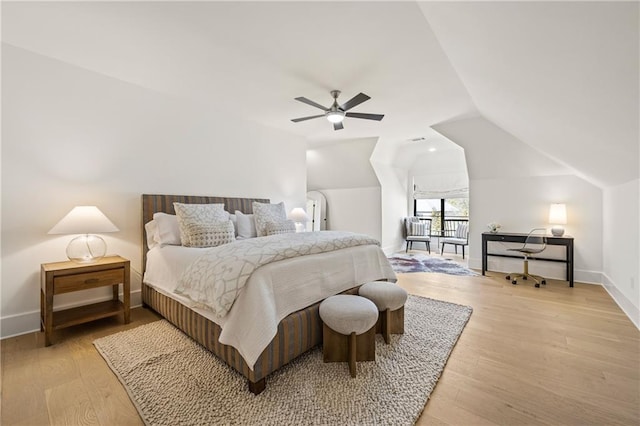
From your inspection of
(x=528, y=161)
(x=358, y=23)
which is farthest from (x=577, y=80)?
(x=528, y=161)

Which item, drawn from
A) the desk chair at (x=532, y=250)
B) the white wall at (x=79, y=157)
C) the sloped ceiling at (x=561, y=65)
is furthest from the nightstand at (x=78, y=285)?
the desk chair at (x=532, y=250)

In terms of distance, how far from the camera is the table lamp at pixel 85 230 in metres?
2.36

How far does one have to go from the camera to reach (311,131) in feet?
16.7

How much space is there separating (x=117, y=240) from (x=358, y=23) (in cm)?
325

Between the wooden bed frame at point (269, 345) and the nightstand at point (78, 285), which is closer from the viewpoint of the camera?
the wooden bed frame at point (269, 345)

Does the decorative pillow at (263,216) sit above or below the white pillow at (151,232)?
above

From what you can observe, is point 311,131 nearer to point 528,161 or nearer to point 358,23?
point 358,23

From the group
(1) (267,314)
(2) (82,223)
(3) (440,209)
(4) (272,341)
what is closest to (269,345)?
(4) (272,341)

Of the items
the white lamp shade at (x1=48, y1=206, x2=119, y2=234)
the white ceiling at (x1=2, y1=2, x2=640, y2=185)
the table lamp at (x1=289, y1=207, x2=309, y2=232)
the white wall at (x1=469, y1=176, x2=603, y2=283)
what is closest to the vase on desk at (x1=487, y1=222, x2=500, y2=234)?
the white wall at (x1=469, y1=176, x2=603, y2=283)

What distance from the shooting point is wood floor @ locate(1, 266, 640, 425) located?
1483 millimetres

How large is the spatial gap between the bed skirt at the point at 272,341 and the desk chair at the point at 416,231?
4713 mm

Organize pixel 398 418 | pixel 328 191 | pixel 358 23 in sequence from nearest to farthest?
pixel 398 418
pixel 358 23
pixel 328 191

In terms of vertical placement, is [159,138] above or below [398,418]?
above

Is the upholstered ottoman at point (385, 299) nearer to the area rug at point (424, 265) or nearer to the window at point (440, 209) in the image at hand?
the area rug at point (424, 265)
